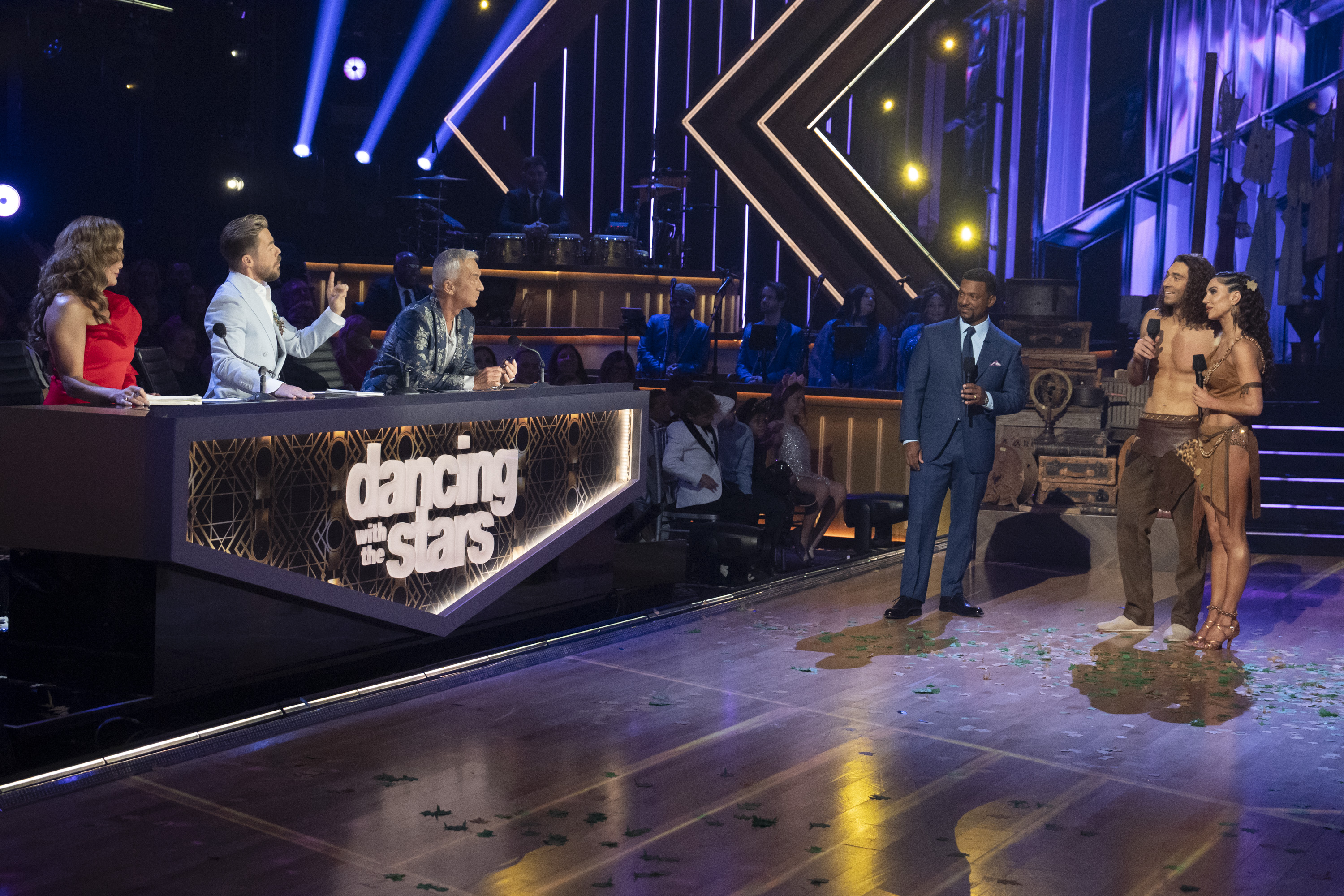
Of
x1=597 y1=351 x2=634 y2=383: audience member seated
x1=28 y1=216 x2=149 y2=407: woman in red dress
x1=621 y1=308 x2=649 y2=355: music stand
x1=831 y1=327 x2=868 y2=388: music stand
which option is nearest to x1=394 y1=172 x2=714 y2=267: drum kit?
x1=621 y1=308 x2=649 y2=355: music stand

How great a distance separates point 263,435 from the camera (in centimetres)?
398

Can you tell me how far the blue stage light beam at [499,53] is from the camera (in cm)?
1458

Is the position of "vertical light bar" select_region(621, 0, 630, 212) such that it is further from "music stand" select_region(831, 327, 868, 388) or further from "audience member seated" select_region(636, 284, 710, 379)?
"music stand" select_region(831, 327, 868, 388)

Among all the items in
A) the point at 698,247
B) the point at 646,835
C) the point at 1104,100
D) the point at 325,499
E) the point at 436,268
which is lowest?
the point at 646,835

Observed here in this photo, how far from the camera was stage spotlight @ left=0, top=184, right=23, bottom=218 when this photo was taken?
1107 cm

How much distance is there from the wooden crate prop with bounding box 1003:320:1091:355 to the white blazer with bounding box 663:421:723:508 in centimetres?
225

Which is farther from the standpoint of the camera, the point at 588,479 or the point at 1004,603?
the point at 1004,603

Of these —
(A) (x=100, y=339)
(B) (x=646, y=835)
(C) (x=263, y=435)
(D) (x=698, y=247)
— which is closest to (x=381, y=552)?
(C) (x=263, y=435)

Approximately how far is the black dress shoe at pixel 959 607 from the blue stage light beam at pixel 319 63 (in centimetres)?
973

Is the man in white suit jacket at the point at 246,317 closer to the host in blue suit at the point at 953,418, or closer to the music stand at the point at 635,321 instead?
the host in blue suit at the point at 953,418

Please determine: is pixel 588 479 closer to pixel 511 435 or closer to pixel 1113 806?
pixel 511 435

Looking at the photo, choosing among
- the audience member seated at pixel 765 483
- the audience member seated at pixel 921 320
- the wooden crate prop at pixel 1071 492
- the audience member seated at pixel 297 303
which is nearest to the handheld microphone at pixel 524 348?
the audience member seated at pixel 765 483

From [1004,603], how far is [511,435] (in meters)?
2.60

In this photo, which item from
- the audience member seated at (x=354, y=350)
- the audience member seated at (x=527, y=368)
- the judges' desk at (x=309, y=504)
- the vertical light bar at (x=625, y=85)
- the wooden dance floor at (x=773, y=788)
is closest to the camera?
the wooden dance floor at (x=773, y=788)
